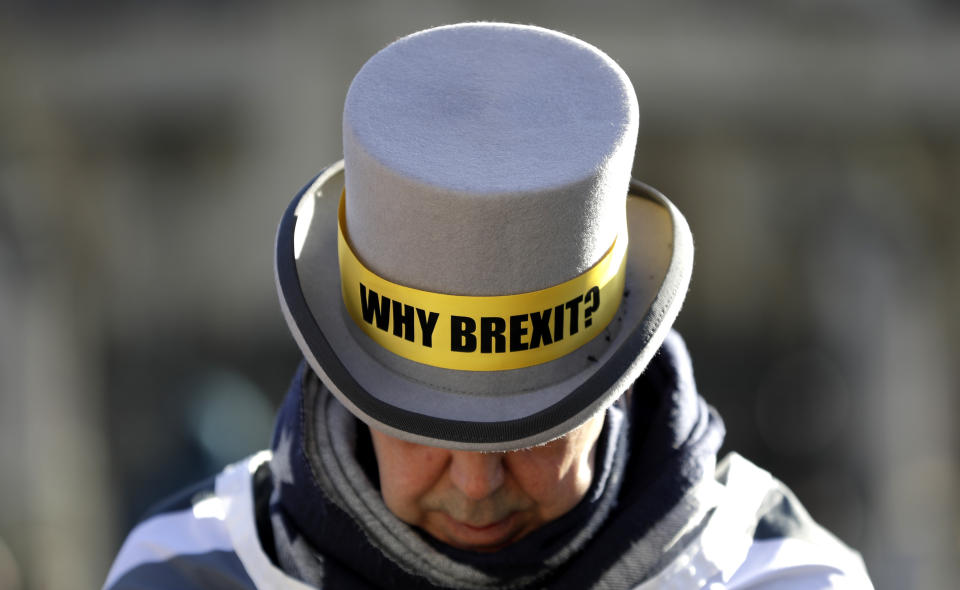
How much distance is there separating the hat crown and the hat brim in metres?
0.17

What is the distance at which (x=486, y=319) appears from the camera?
7.45 feet

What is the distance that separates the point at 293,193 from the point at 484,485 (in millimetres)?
7106

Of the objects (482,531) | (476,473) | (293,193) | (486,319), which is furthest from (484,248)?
(293,193)

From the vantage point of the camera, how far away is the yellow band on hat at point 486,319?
227cm

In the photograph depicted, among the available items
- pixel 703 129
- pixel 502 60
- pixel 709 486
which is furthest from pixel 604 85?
pixel 703 129

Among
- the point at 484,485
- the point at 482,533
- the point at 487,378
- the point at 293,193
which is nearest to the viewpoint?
the point at 487,378

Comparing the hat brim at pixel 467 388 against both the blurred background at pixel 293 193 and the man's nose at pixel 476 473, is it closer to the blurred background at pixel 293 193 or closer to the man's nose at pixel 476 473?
the man's nose at pixel 476 473

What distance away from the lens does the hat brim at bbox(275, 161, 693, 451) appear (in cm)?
228

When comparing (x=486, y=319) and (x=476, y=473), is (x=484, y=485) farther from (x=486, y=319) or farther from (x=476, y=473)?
(x=486, y=319)

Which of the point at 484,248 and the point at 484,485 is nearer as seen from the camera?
the point at 484,248

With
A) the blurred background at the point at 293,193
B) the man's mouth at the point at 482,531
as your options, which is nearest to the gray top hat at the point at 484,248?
the man's mouth at the point at 482,531

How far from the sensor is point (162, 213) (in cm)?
926

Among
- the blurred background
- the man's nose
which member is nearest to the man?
the man's nose

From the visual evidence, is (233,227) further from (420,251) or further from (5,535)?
(420,251)
